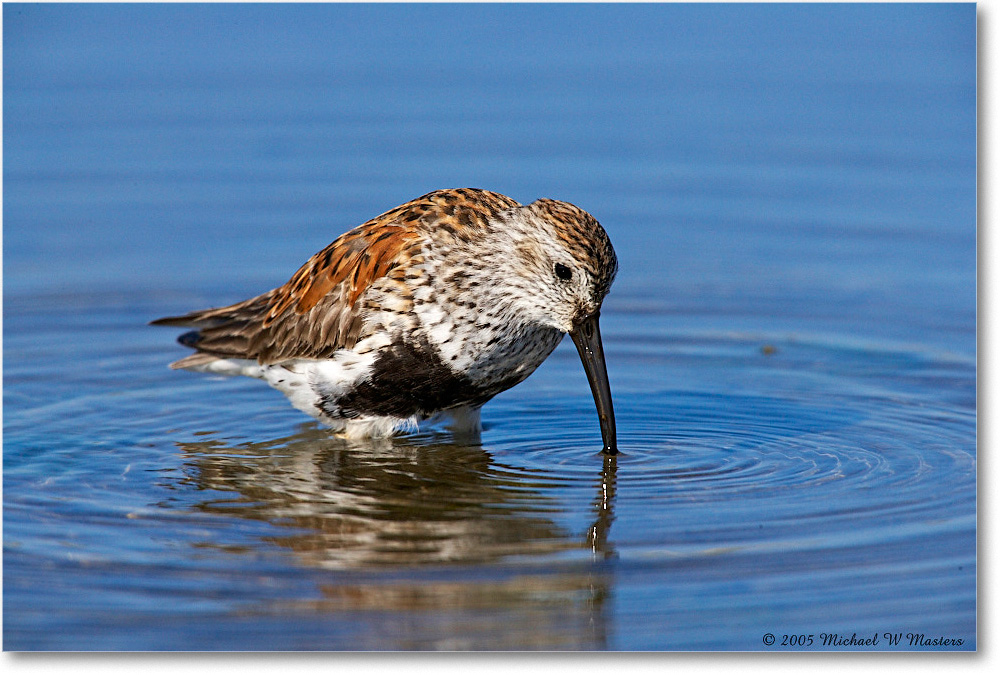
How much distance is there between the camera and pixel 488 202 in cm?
909

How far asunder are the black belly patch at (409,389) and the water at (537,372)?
0.39 m

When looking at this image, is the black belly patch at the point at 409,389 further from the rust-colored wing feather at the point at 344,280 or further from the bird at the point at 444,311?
the rust-colored wing feather at the point at 344,280

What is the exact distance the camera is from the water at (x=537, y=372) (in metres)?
6.90

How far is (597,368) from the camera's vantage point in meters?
8.70

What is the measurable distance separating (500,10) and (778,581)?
19.5 ft

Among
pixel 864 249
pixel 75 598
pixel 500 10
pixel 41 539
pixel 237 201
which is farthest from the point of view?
pixel 237 201

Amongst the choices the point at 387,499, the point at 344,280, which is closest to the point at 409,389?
the point at 387,499

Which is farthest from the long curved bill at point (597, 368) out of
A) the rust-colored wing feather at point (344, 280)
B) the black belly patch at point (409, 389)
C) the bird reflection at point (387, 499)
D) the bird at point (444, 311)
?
the rust-colored wing feather at point (344, 280)

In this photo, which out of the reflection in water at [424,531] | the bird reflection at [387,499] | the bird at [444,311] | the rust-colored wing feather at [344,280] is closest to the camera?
the reflection in water at [424,531]

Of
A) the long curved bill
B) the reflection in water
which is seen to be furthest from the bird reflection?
the long curved bill

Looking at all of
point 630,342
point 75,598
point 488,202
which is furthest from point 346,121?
point 75,598

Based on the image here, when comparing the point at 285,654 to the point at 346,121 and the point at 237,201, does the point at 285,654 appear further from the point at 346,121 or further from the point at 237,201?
the point at 346,121

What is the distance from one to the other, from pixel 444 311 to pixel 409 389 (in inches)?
23.9

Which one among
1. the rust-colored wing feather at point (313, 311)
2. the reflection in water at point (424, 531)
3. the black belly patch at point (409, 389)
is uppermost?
the rust-colored wing feather at point (313, 311)
